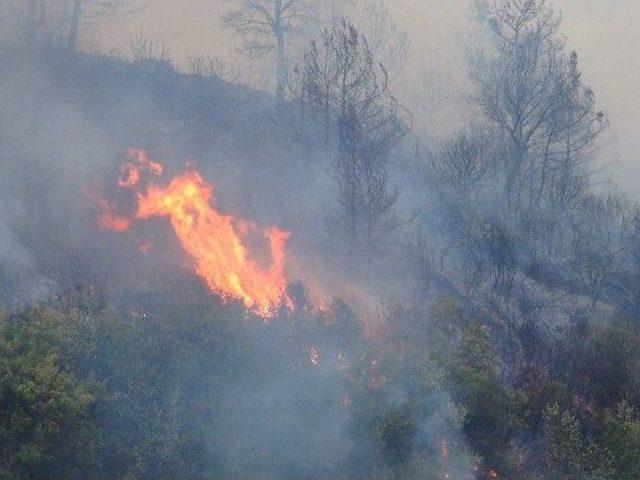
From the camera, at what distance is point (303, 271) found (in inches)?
644

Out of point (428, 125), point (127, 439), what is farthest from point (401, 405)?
point (428, 125)

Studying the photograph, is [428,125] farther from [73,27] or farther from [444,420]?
[444,420]

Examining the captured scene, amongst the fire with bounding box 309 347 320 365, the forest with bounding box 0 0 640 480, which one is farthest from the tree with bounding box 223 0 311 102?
the fire with bounding box 309 347 320 365

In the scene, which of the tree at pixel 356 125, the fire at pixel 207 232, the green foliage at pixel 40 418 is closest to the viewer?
the green foliage at pixel 40 418

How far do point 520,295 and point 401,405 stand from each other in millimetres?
8450

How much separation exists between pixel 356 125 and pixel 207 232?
440cm

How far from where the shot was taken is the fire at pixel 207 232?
14.6m

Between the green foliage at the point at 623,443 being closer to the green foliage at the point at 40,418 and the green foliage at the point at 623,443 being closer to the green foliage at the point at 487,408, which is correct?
the green foliage at the point at 487,408

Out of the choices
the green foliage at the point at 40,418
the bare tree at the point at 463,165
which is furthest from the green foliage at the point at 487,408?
the bare tree at the point at 463,165

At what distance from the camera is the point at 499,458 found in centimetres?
916

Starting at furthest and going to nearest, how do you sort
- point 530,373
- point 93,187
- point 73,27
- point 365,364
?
point 73,27 → point 93,187 → point 530,373 → point 365,364

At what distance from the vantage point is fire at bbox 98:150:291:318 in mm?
14562

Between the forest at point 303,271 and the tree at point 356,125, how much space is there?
67mm

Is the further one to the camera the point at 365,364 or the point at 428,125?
the point at 428,125
